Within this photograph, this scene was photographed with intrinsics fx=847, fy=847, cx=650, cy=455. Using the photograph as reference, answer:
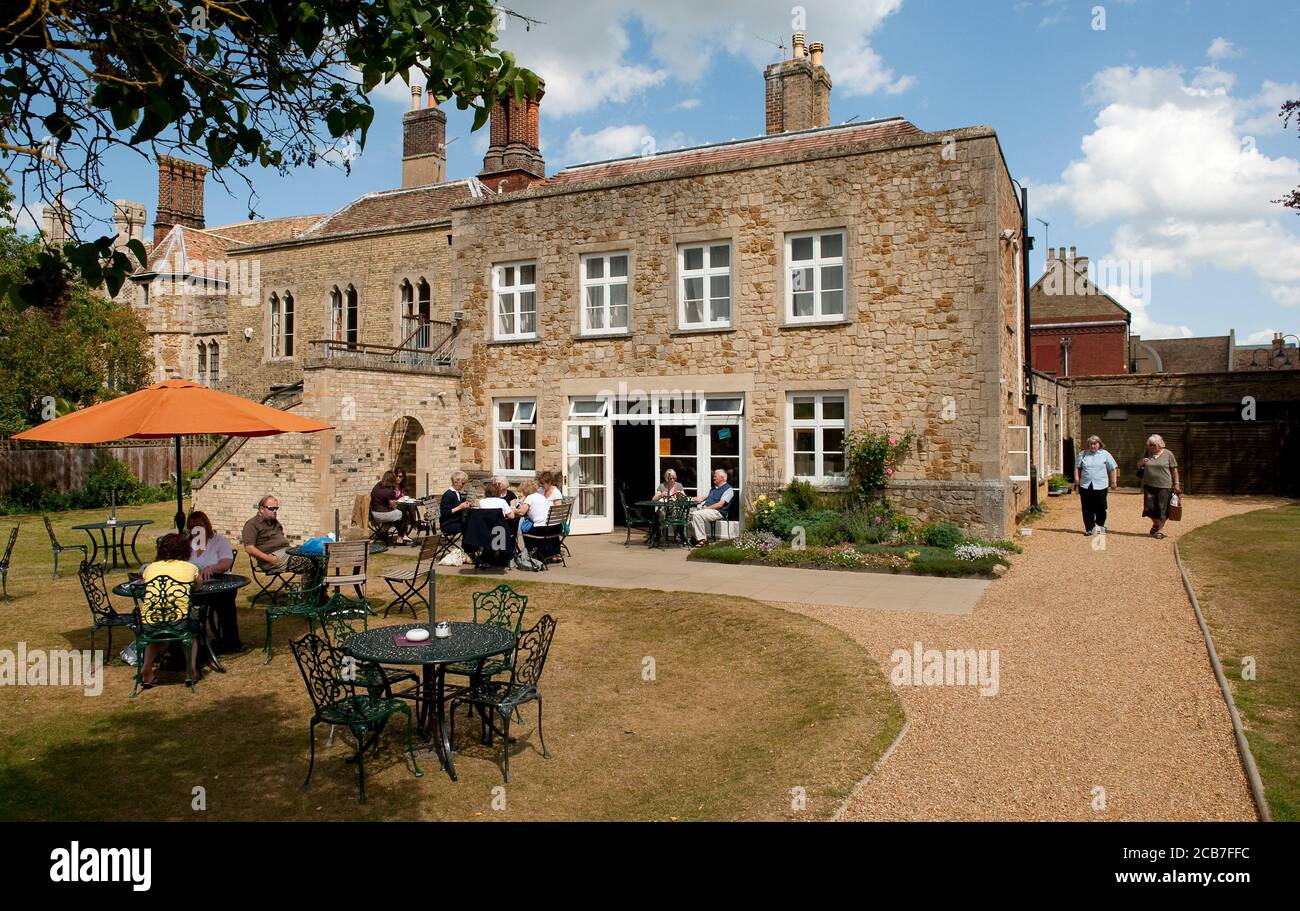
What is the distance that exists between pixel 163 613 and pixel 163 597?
0.48ft

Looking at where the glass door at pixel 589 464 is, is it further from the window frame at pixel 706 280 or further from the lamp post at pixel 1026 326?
the lamp post at pixel 1026 326

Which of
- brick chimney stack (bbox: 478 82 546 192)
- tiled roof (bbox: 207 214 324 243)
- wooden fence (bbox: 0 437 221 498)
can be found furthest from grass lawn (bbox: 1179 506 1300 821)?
tiled roof (bbox: 207 214 324 243)

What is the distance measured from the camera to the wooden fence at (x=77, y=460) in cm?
2431

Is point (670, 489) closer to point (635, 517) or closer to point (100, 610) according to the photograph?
point (635, 517)

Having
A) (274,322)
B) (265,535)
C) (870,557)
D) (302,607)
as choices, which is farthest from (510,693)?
(274,322)

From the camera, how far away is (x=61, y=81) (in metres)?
4.27

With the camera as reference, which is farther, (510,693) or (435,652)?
(510,693)

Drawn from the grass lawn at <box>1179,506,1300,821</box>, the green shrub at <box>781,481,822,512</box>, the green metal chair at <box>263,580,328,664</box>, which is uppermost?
the green shrub at <box>781,481,822,512</box>

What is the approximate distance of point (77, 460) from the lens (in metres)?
25.5

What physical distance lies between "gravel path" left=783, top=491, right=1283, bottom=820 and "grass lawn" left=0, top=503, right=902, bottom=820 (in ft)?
1.48

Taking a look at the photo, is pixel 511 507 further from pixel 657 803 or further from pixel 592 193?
pixel 657 803

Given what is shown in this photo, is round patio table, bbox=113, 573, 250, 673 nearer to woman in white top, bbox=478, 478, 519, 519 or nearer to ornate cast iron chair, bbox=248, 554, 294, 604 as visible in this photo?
ornate cast iron chair, bbox=248, 554, 294, 604

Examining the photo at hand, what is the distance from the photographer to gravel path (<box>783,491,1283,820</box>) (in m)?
5.21
